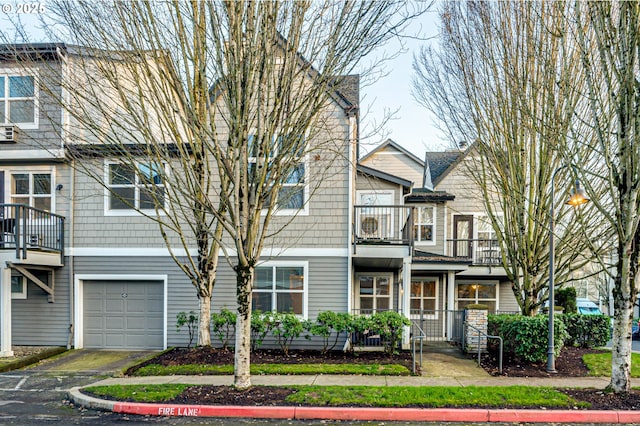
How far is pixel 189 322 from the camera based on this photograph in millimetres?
11570

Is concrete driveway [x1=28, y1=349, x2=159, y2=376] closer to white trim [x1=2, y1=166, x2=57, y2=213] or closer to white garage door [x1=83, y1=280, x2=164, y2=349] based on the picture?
white garage door [x1=83, y1=280, x2=164, y2=349]

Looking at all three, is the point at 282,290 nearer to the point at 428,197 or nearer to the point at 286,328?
the point at 286,328

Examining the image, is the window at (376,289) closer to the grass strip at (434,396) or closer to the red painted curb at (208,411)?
the grass strip at (434,396)

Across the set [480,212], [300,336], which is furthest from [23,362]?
[480,212]

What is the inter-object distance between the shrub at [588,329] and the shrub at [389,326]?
203 inches

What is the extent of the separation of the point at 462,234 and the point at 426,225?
1727mm

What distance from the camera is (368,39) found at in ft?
26.9

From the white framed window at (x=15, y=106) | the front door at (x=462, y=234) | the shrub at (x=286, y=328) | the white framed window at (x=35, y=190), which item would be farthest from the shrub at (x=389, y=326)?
the white framed window at (x=15, y=106)

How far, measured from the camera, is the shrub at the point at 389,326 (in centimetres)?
1070

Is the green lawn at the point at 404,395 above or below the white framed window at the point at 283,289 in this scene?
below

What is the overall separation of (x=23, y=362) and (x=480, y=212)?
1677 centimetres

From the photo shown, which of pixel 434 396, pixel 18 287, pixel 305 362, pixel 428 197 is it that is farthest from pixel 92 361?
pixel 428 197

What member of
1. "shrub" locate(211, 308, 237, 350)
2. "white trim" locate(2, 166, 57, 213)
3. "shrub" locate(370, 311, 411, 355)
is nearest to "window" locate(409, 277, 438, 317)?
"shrub" locate(370, 311, 411, 355)

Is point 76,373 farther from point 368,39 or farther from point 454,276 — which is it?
point 454,276
